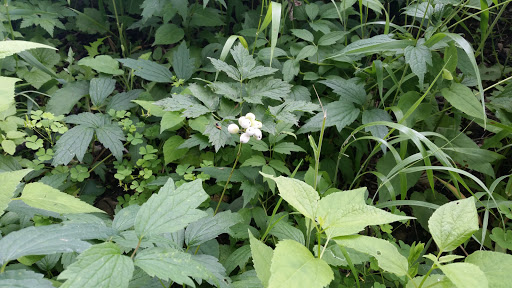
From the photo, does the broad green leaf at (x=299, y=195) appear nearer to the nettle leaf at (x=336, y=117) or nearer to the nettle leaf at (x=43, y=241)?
the nettle leaf at (x=43, y=241)

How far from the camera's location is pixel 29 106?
1.83m

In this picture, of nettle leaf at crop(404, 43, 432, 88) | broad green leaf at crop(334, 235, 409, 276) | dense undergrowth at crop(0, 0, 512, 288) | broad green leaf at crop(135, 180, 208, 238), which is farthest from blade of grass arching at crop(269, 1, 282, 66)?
broad green leaf at crop(334, 235, 409, 276)

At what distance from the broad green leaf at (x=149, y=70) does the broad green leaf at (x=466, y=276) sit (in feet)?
5.06

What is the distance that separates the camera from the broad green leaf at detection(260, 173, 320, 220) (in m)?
0.76

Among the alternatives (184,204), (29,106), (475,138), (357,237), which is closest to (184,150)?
(184,204)

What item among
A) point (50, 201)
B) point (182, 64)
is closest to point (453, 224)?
point (50, 201)

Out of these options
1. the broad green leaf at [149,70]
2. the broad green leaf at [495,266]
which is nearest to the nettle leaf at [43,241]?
the broad green leaf at [495,266]

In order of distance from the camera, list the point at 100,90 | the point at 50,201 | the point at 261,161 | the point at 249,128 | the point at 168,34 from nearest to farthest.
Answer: the point at 50,201 → the point at 249,128 → the point at 261,161 → the point at 100,90 → the point at 168,34

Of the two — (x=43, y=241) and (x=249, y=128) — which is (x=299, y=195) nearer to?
(x=249, y=128)

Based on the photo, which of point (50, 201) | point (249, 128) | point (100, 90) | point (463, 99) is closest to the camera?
point (50, 201)

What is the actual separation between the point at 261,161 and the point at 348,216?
687mm

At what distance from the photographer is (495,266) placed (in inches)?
30.8

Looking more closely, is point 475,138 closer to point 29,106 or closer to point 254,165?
point 254,165

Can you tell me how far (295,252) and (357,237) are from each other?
A: 0.17m
